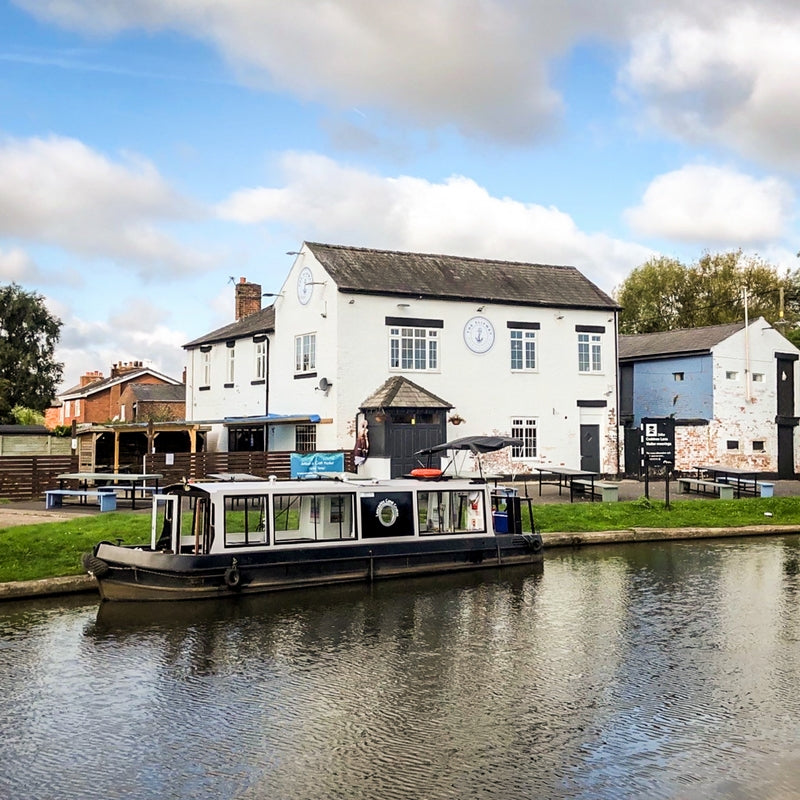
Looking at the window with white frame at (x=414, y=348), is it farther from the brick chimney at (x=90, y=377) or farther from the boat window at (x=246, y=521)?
the brick chimney at (x=90, y=377)

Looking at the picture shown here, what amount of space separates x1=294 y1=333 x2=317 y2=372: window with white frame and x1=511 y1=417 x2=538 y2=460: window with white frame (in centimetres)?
819

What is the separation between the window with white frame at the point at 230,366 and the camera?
130 ft

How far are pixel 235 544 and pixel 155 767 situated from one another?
Result: 821 centimetres

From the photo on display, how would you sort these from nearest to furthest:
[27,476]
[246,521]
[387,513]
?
[246,521]
[387,513]
[27,476]

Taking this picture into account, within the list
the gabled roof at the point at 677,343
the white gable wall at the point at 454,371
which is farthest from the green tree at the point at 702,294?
the white gable wall at the point at 454,371

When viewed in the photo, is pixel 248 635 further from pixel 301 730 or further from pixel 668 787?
pixel 668 787

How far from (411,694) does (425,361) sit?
23405 mm

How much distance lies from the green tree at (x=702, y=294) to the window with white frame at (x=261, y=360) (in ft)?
94.6

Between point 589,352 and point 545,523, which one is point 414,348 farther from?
point 545,523

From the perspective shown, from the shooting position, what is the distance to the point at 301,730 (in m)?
9.88

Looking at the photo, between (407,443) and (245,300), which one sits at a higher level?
(245,300)

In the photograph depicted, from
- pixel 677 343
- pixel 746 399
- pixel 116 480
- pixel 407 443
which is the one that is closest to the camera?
pixel 116 480

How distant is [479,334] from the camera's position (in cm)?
3491

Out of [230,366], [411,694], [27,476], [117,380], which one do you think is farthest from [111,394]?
[411,694]
